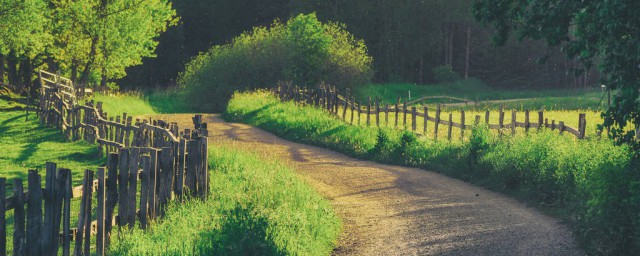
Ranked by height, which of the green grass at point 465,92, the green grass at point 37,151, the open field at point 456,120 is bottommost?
the green grass at point 37,151

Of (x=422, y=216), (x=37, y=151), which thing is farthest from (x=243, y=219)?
(x=37, y=151)

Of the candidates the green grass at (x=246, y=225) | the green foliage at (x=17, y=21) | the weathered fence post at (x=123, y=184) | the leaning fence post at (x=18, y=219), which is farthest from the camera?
the green foliage at (x=17, y=21)

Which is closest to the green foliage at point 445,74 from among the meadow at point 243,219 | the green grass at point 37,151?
the green grass at point 37,151

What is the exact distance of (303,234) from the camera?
36.1 ft

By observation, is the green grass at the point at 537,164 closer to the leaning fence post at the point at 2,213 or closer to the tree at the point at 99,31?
the leaning fence post at the point at 2,213

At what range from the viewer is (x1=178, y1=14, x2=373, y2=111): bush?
4241cm

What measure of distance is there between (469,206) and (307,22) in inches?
1183

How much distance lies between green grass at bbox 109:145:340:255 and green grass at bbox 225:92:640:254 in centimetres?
377

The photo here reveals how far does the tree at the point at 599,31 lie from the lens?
30.0ft

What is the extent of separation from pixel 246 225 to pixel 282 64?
108 feet

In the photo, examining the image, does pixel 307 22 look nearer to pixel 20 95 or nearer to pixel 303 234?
pixel 20 95

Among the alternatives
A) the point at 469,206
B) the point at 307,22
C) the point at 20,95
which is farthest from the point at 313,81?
the point at 469,206

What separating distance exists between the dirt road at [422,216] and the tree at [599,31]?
217 cm

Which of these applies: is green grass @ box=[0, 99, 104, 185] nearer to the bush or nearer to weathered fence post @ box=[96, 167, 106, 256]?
weathered fence post @ box=[96, 167, 106, 256]
